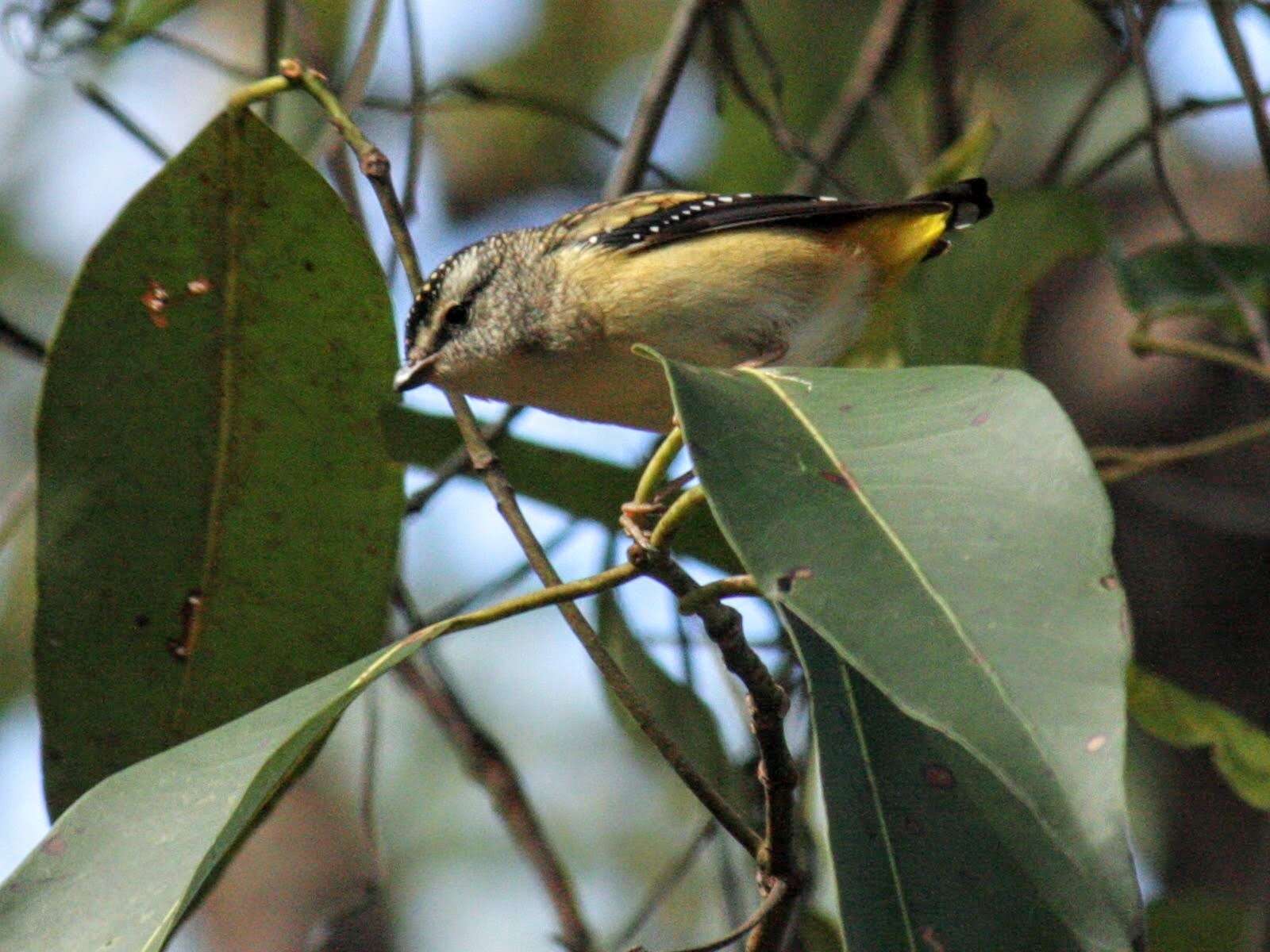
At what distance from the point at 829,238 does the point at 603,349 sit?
558 millimetres

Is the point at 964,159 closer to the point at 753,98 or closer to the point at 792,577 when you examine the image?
the point at 753,98

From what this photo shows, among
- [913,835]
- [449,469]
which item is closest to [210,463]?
[449,469]

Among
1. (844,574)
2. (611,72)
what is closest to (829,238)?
(844,574)

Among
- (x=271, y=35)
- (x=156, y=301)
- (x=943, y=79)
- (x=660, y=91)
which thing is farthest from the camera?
(x=943, y=79)

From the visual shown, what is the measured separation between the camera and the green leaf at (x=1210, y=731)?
116 inches

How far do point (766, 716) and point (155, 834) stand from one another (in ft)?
2.36

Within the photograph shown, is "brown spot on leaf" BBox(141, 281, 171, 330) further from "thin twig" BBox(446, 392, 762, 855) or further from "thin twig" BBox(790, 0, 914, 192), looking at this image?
"thin twig" BBox(790, 0, 914, 192)

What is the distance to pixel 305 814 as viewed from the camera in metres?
6.61

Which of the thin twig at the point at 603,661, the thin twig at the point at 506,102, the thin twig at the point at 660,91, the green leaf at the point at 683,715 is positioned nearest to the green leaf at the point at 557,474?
the green leaf at the point at 683,715

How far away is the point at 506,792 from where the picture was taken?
357cm

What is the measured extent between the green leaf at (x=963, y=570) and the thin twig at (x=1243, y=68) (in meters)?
1.70

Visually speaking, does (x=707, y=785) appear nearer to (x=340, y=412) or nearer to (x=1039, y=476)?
(x=1039, y=476)

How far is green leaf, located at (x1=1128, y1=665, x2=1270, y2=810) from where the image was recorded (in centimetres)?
294

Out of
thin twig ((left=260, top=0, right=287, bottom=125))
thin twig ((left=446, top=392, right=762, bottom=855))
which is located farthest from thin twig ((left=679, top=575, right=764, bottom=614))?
thin twig ((left=260, top=0, right=287, bottom=125))
